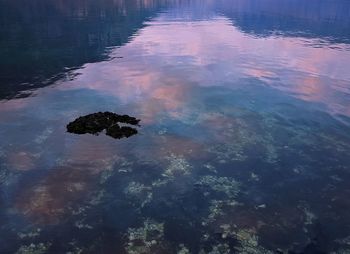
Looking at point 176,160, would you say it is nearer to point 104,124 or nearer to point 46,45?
point 104,124

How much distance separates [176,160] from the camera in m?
25.9

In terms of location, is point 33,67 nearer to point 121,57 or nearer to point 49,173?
point 121,57

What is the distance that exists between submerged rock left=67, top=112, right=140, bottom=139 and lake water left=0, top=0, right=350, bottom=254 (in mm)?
827

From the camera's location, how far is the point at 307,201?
21.8 m

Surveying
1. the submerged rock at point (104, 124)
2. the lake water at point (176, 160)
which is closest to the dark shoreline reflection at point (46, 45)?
the lake water at point (176, 160)

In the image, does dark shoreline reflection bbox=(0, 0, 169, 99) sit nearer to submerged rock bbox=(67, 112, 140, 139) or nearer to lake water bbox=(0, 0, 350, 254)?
lake water bbox=(0, 0, 350, 254)

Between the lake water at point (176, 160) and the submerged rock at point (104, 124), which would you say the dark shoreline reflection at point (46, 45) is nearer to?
the lake water at point (176, 160)

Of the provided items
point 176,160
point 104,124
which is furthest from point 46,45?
point 176,160

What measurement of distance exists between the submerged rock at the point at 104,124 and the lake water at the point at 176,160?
83 cm

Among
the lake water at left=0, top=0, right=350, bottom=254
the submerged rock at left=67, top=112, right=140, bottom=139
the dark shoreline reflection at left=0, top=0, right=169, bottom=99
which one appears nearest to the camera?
the lake water at left=0, top=0, right=350, bottom=254

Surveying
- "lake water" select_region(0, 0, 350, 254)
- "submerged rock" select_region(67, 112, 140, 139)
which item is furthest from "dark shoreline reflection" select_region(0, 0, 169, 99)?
"submerged rock" select_region(67, 112, 140, 139)

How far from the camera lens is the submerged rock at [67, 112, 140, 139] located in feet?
97.3

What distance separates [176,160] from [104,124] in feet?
27.7

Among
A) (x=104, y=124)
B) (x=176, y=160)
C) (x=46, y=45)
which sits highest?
(x=46, y=45)
